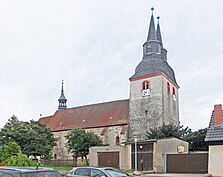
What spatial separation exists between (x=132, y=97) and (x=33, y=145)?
738 inches

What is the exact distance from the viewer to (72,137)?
4425cm

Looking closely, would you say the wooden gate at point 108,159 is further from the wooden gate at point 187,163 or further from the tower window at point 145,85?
the tower window at point 145,85

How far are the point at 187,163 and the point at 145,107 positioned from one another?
21.1 metres

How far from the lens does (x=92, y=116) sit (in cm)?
5872

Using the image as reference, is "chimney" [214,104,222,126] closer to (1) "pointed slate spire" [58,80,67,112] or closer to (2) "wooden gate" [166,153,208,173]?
(2) "wooden gate" [166,153,208,173]

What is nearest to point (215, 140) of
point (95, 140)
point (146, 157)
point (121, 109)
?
point (146, 157)

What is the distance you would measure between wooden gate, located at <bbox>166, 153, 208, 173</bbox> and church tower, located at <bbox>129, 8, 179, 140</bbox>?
1675 cm

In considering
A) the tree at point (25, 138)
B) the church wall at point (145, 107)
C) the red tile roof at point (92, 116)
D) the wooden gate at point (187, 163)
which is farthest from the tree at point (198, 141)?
the tree at point (25, 138)

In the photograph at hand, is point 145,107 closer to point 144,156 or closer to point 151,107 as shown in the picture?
point 151,107

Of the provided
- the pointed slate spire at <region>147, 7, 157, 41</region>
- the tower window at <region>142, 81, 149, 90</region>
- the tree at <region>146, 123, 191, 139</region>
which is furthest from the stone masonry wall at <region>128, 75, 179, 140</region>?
the pointed slate spire at <region>147, 7, 157, 41</region>

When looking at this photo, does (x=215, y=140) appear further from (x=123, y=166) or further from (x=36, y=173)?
(x=36, y=173)

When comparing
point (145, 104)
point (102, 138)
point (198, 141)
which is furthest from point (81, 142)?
point (198, 141)

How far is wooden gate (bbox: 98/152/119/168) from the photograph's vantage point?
35.4 metres

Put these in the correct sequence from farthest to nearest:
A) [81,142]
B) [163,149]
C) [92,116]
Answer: [92,116] < [81,142] < [163,149]
